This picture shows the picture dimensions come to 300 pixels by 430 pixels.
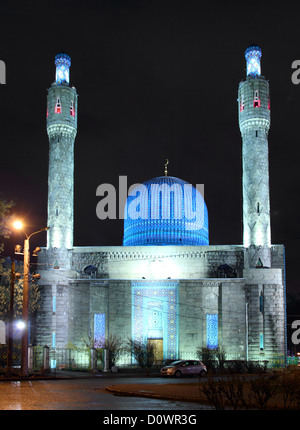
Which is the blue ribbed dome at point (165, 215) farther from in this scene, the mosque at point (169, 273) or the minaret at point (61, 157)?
the minaret at point (61, 157)

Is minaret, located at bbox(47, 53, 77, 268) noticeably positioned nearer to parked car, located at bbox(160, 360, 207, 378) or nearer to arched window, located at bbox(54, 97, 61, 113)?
arched window, located at bbox(54, 97, 61, 113)

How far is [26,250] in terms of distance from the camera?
2680 cm

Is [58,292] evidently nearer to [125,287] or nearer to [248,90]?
[125,287]

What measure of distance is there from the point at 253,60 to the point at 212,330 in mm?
20588

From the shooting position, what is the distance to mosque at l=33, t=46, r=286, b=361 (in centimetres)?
4097

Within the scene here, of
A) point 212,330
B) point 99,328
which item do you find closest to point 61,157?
point 99,328

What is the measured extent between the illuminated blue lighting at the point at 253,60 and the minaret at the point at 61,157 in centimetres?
1359

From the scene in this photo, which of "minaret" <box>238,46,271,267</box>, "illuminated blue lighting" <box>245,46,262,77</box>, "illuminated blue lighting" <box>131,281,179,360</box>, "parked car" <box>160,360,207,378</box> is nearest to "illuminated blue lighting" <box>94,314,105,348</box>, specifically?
"illuminated blue lighting" <box>131,281,179,360</box>

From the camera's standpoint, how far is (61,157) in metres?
44.9

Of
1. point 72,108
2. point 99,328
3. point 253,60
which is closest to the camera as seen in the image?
point 99,328

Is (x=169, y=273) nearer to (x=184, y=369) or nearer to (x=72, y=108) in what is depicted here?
(x=72, y=108)

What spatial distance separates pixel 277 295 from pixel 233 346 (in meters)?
4.59

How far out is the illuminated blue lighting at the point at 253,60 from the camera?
4575 cm
